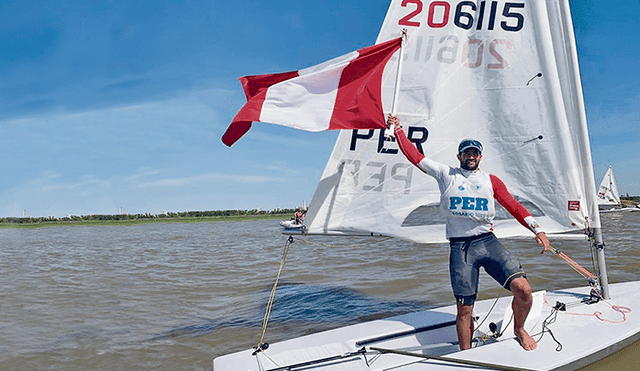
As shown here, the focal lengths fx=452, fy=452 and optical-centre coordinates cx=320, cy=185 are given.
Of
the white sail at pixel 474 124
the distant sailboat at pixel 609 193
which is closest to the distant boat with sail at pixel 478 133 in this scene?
the white sail at pixel 474 124

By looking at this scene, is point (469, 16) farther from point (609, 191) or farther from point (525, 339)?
point (609, 191)

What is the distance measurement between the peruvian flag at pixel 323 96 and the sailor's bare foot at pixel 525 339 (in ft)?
7.62

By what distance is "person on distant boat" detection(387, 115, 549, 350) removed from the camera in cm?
404

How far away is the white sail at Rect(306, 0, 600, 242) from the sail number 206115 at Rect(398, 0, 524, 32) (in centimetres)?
1

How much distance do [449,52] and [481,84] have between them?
52 centimetres

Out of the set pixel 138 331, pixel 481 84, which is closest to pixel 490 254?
pixel 481 84

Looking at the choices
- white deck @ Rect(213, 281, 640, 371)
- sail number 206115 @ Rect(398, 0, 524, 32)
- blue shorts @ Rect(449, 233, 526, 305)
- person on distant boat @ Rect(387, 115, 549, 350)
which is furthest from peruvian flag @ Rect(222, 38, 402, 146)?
white deck @ Rect(213, 281, 640, 371)

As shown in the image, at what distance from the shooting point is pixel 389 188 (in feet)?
16.9

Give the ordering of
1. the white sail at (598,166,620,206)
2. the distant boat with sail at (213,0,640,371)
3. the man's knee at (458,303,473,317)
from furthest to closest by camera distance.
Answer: the white sail at (598,166,620,206) → the distant boat with sail at (213,0,640,371) → the man's knee at (458,303,473,317)

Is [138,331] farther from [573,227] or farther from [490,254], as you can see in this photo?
[573,227]

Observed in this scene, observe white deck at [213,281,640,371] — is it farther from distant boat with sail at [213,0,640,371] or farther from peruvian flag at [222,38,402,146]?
peruvian flag at [222,38,402,146]

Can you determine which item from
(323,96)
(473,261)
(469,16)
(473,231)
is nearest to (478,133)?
(469,16)

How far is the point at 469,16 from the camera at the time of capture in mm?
→ 5191

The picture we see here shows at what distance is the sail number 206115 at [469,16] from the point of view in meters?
5.12
